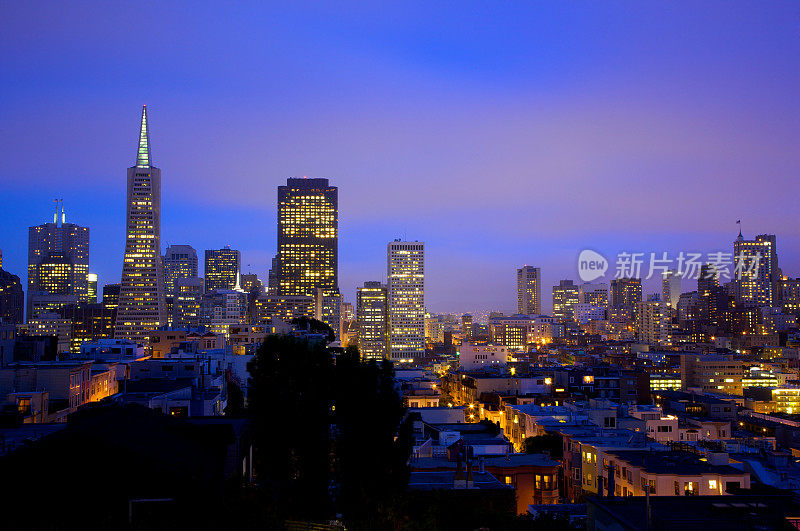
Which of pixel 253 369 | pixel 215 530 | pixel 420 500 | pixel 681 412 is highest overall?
pixel 253 369

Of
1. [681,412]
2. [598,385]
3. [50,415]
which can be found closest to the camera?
[50,415]

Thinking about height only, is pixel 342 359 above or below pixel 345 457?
above

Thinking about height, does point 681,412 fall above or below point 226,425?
below

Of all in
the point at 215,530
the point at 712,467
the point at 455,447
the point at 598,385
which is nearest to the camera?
the point at 215,530

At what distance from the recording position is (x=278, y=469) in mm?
21703

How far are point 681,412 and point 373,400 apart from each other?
70824 millimetres

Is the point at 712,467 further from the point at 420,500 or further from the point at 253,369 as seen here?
the point at 253,369

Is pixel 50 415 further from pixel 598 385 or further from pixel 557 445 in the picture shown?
pixel 598 385

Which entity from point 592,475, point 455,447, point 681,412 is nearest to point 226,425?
point 455,447

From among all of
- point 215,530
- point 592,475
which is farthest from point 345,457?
point 592,475

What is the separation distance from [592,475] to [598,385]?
185ft

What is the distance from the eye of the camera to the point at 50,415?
4031cm

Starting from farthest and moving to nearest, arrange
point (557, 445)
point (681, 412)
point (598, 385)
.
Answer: point (598, 385) → point (681, 412) → point (557, 445)

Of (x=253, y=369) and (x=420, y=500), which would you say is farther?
(x=253, y=369)
